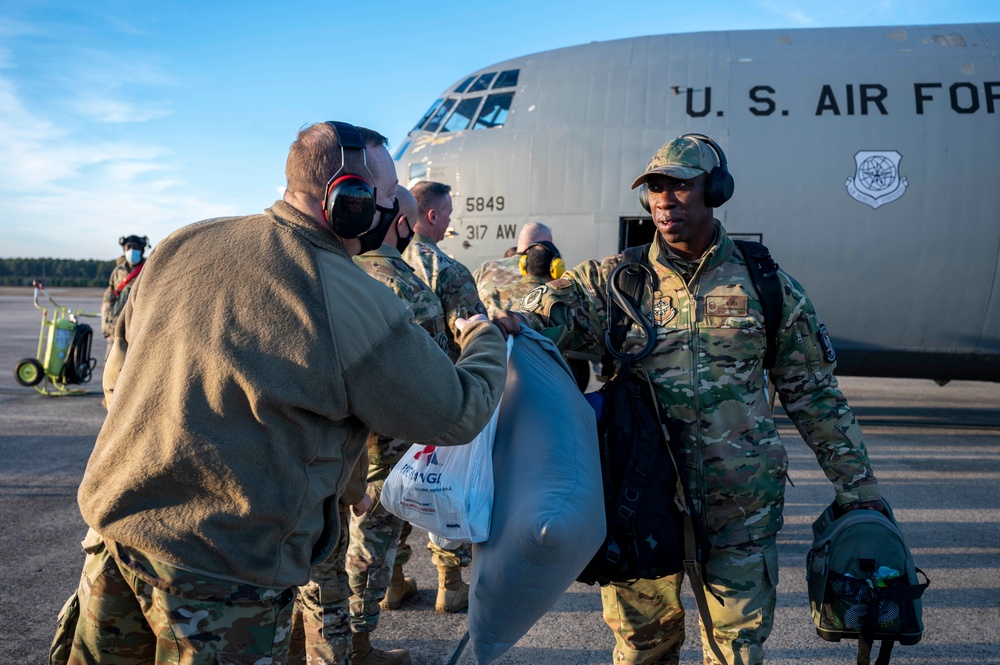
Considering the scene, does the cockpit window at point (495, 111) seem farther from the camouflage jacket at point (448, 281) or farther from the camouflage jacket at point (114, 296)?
the camouflage jacket at point (448, 281)

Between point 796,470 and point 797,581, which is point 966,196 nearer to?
point 796,470

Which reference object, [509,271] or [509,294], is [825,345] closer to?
[509,294]

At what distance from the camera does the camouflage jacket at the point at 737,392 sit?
2562mm

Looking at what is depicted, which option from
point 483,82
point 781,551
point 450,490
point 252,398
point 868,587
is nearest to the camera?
point 252,398

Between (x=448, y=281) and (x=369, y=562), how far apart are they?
145 centimetres

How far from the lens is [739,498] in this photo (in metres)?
2.56

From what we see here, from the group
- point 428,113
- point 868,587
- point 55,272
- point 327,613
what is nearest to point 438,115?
point 428,113

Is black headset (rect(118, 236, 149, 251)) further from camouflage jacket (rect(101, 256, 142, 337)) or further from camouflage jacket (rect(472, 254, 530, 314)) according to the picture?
camouflage jacket (rect(472, 254, 530, 314))

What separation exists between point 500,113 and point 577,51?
1196mm

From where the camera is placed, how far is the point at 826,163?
8.05 meters

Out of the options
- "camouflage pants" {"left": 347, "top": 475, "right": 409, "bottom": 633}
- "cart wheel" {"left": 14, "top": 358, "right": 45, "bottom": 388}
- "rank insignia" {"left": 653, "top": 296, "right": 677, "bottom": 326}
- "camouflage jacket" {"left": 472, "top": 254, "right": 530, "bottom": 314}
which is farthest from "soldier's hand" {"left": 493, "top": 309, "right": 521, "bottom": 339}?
"cart wheel" {"left": 14, "top": 358, "right": 45, "bottom": 388}

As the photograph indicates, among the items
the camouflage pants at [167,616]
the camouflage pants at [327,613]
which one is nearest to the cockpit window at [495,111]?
the camouflage pants at [327,613]

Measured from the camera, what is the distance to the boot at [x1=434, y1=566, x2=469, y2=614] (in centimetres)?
422

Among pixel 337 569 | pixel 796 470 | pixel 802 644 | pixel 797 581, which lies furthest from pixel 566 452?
pixel 796 470
